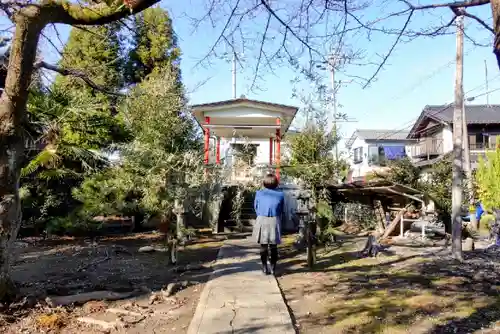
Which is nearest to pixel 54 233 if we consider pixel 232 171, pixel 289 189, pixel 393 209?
pixel 232 171

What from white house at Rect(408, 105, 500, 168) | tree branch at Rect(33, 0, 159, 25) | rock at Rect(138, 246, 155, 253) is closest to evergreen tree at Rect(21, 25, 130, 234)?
rock at Rect(138, 246, 155, 253)

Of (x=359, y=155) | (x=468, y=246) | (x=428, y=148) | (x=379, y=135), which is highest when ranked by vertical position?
(x=379, y=135)

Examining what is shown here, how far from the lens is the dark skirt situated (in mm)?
7656

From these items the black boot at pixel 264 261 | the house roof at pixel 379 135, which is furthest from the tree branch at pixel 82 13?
the house roof at pixel 379 135

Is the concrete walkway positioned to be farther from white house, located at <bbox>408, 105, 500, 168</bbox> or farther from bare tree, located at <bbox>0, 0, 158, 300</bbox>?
white house, located at <bbox>408, 105, 500, 168</bbox>

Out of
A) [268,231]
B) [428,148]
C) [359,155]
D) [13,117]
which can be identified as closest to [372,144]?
[359,155]

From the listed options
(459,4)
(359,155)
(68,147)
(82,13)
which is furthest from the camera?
(359,155)

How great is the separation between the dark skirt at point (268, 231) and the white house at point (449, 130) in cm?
2157

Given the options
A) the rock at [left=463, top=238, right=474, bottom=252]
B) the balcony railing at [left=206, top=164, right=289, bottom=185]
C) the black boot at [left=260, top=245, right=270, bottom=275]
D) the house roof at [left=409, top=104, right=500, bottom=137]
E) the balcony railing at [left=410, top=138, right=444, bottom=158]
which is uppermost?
the house roof at [left=409, top=104, right=500, bottom=137]

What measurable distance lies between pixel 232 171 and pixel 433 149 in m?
24.9

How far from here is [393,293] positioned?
662cm

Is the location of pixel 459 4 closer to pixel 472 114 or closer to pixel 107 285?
pixel 107 285

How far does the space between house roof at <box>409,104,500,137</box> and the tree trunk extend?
26.6 m

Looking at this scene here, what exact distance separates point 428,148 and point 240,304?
1194 inches
